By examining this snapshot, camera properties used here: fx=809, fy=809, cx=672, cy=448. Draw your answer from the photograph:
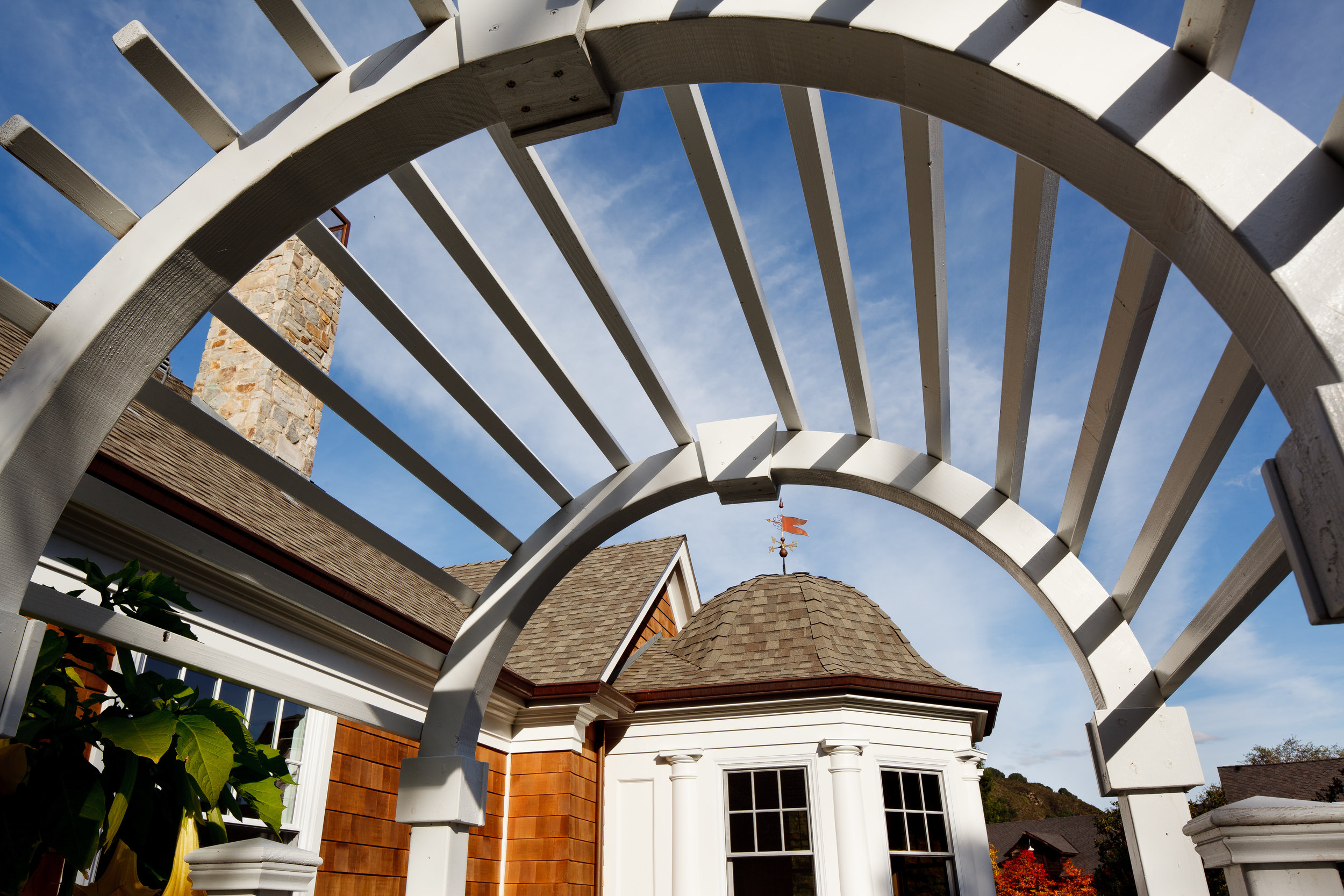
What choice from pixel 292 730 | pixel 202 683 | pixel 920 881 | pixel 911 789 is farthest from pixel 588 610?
pixel 920 881

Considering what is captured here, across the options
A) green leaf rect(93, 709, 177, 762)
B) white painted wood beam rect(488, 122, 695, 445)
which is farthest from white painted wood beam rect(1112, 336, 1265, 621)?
green leaf rect(93, 709, 177, 762)

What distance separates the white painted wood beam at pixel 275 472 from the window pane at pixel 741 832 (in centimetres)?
539

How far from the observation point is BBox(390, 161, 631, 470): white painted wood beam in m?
2.21

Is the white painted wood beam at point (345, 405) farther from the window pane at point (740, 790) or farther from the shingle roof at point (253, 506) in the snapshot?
the window pane at point (740, 790)

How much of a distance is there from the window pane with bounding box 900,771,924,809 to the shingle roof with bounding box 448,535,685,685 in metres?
3.19

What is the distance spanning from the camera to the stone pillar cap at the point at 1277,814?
5.68 feet

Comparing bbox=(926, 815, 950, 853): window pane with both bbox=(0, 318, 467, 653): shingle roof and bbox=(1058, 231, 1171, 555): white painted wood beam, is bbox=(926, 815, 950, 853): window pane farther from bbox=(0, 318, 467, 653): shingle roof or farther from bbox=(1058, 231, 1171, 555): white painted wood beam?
bbox=(1058, 231, 1171, 555): white painted wood beam

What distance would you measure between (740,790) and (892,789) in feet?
4.94

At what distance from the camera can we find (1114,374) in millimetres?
2287

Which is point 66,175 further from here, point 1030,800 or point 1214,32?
point 1030,800

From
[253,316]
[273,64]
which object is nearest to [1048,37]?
[253,316]

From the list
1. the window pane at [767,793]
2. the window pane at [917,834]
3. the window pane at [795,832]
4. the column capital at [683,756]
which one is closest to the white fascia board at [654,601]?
the column capital at [683,756]

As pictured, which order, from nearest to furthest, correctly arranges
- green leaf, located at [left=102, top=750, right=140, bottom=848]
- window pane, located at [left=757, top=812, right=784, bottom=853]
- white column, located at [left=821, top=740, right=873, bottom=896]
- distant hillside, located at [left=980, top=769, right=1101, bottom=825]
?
green leaf, located at [left=102, top=750, right=140, bottom=848]
white column, located at [left=821, top=740, right=873, bottom=896]
window pane, located at [left=757, top=812, right=784, bottom=853]
distant hillside, located at [left=980, top=769, right=1101, bottom=825]

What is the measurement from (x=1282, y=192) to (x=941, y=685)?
7731 millimetres
